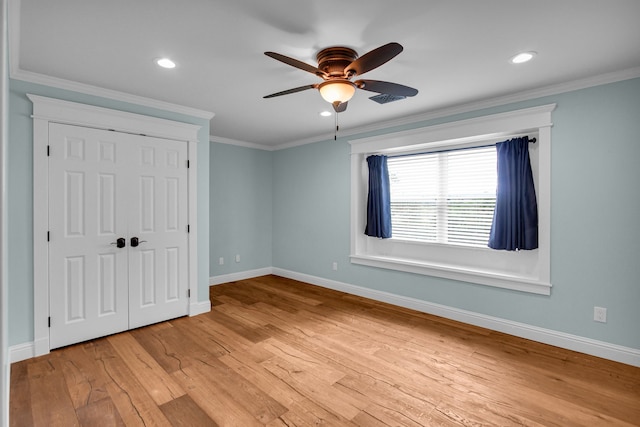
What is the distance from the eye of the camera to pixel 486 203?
12.5 feet

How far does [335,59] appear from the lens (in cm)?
242

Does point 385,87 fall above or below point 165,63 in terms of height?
below

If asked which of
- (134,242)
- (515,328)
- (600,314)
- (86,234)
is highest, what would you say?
(86,234)

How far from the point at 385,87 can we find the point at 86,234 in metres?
3.11

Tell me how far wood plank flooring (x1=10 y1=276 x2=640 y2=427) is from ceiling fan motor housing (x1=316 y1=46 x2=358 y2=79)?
2.38m

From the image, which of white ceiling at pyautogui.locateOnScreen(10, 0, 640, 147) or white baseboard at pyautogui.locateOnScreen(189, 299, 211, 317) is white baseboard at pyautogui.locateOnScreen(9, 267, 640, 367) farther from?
white ceiling at pyautogui.locateOnScreen(10, 0, 640, 147)

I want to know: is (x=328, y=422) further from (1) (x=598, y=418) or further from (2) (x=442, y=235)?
(2) (x=442, y=235)

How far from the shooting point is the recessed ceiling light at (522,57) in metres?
2.53

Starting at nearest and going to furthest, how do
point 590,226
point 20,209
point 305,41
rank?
point 305,41 < point 20,209 < point 590,226

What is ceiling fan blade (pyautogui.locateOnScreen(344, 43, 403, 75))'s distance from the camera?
1881mm

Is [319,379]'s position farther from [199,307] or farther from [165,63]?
[165,63]

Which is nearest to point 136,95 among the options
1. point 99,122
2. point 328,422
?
point 99,122

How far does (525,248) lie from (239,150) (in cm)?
452

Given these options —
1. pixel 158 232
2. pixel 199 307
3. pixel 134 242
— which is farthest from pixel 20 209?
pixel 199 307
